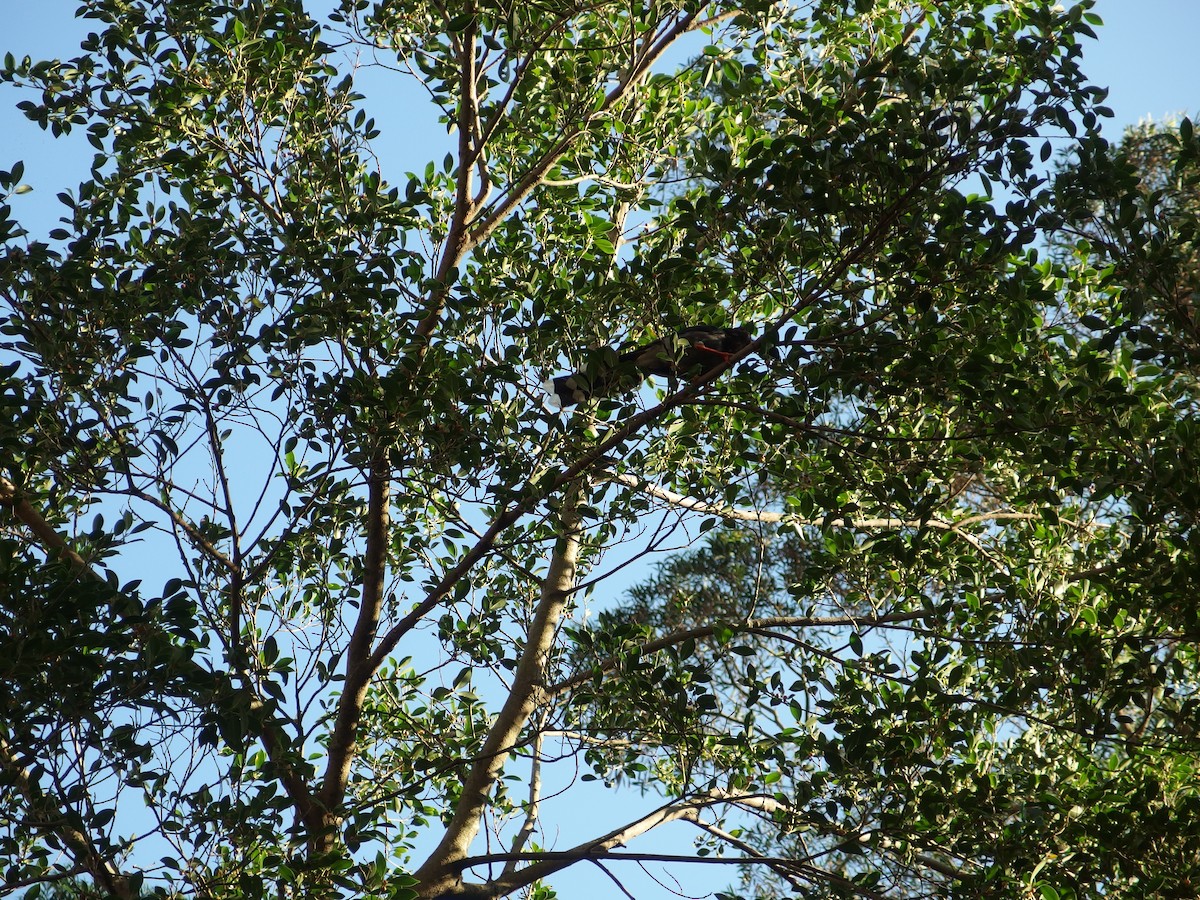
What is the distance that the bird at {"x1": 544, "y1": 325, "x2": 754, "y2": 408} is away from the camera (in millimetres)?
3885

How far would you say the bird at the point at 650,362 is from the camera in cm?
388

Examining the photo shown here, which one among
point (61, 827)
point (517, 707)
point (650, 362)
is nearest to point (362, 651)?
point (517, 707)

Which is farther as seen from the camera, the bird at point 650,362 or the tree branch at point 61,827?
the bird at point 650,362

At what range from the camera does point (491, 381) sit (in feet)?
13.7

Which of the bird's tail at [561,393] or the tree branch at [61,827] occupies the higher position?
the bird's tail at [561,393]

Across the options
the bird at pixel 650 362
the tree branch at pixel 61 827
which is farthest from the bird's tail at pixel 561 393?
the tree branch at pixel 61 827

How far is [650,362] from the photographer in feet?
13.0

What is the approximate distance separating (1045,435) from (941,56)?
1443 millimetres

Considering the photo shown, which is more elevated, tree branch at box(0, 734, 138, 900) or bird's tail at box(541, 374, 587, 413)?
bird's tail at box(541, 374, 587, 413)

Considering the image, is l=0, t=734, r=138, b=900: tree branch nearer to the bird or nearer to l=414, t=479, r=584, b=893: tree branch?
l=414, t=479, r=584, b=893: tree branch

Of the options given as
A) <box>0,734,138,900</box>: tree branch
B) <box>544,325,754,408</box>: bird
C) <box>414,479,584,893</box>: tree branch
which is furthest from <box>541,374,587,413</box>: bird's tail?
<box>0,734,138,900</box>: tree branch

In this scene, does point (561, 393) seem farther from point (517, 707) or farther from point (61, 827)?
point (61, 827)

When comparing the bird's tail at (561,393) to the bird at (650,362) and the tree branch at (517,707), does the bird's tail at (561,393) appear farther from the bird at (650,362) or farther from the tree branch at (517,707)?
the tree branch at (517,707)

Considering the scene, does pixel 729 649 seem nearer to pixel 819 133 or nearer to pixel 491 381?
pixel 491 381
